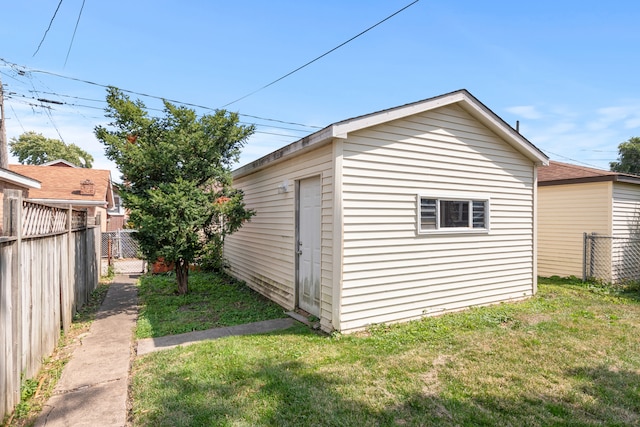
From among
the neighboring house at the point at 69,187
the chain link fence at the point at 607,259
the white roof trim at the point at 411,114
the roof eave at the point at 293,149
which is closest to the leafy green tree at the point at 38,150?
the neighboring house at the point at 69,187

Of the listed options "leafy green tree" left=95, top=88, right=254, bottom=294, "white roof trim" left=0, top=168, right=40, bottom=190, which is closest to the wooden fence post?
"leafy green tree" left=95, top=88, right=254, bottom=294

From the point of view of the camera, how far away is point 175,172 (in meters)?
6.69

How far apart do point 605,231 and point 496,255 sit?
165 inches

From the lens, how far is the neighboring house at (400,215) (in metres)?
5.01

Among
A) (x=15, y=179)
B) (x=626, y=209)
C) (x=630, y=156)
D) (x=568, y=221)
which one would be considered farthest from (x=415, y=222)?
(x=630, y=156)

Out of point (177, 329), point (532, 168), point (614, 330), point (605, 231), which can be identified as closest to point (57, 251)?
point (177, 329)

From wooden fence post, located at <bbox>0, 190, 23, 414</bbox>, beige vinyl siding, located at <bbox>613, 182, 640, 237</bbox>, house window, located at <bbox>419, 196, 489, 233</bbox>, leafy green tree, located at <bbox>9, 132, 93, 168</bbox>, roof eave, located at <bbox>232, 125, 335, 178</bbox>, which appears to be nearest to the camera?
wooden fence post, located at <bbox>0, 190, 23, 414</bbox>

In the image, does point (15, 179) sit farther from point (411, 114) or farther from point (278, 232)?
point (411, 114)

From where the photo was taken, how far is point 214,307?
651 centimetres

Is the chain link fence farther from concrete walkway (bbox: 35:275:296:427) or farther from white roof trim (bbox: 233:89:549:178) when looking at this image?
concrete walkway (bbox: 35:275:296:427)

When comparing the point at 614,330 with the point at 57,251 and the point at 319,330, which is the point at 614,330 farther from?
the point at 57,251

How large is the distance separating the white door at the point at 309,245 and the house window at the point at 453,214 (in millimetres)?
1757

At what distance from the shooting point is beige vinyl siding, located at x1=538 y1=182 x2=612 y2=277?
28.5 feet

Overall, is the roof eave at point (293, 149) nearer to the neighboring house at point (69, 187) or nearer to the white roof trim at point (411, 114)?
the white roof trim at point (411, 114)
